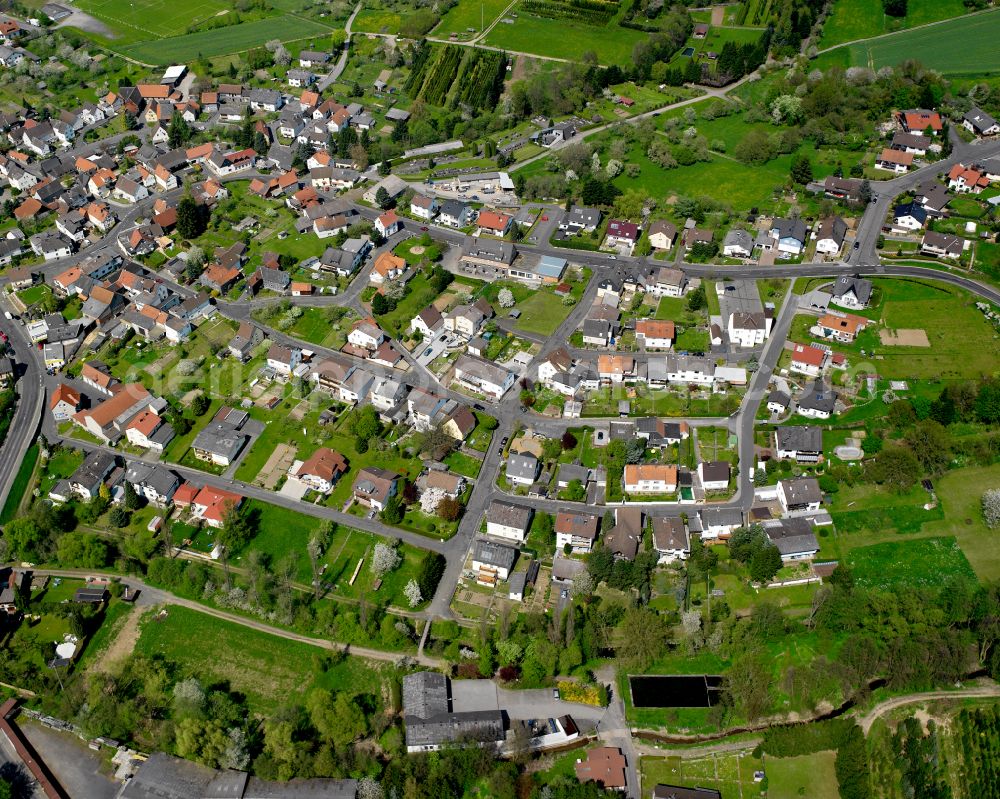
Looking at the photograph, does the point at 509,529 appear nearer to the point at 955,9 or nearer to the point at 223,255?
the point at 223,255

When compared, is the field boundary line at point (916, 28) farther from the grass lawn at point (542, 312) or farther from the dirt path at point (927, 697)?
the dirt path at point (927, 697)

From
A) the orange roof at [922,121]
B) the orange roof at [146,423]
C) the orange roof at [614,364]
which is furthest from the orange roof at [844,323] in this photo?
the orange roof at [146,423]

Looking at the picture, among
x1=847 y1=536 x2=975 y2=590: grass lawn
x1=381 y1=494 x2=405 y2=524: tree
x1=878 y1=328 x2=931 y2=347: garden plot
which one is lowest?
x1=381 y1=494 x2=405 y2=524: tree

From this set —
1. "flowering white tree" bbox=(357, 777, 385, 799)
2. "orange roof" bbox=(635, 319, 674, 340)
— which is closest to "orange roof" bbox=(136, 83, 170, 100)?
"orange roof" bbox=(635, 319, 674, 340)

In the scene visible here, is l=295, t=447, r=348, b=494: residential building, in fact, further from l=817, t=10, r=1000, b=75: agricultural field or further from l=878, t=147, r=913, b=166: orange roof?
l=817, t=10, r=1000, b=75: agricultural field

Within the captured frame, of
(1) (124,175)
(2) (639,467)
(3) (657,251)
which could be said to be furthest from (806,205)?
(1) (124,175)

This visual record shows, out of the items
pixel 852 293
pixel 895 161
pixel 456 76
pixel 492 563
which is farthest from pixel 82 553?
pixel 895 161
